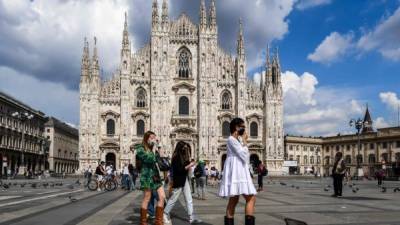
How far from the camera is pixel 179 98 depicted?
219ft

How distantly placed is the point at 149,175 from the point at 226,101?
5849 centimetres

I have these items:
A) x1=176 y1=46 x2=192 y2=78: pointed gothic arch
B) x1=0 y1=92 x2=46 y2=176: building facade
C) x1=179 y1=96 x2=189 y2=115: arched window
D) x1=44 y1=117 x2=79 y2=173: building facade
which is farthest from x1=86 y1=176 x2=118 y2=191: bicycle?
x1=44 y1=117 x2=79 y2=173: building facade

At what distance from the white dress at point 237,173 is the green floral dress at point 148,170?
79.4 inches

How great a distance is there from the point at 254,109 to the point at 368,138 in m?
35.0

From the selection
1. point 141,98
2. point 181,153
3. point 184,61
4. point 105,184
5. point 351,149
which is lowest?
point 105,184

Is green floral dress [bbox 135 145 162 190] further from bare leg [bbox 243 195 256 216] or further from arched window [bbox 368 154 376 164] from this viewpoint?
arched window [bbox 368 154 376 164]

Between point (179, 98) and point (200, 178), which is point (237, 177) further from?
point (179, 98)

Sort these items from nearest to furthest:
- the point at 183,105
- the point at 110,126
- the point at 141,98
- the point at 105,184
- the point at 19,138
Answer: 1. the point at 105,184
2. the point at 110,126
3. the point at 141,98
4. the point at 183,105
5. the point at 19,138

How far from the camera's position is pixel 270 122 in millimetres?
67250

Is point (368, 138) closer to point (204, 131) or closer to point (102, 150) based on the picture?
point (204, 131)

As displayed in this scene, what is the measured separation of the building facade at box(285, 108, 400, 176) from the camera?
286ft

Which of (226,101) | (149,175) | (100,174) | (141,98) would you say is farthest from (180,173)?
(226,101)

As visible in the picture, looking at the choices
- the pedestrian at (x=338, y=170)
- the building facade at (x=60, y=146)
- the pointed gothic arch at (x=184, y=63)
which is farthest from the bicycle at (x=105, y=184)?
the building facade at (x=60, y=146)

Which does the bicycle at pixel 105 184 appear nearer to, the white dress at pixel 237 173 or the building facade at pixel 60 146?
the white dress at pixel 237 173
